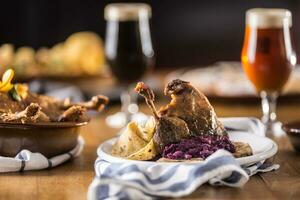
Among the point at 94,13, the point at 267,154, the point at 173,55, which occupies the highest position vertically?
the point at 267,154

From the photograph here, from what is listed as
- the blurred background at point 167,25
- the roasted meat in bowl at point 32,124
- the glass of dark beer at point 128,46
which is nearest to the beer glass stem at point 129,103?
the glass of dark beer at point 128,46

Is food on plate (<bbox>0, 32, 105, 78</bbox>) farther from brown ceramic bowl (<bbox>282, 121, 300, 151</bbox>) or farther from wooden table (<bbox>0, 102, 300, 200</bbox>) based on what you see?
brown ceramic bowl (<bbox>282, 121, 300, 151</bbox>)

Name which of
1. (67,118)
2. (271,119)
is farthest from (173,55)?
(67,118)

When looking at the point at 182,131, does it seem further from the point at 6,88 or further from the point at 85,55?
the point at 85,55

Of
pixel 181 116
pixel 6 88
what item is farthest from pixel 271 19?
pixel 6 88

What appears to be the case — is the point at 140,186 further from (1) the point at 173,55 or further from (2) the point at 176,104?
(1) the point at 173,55
